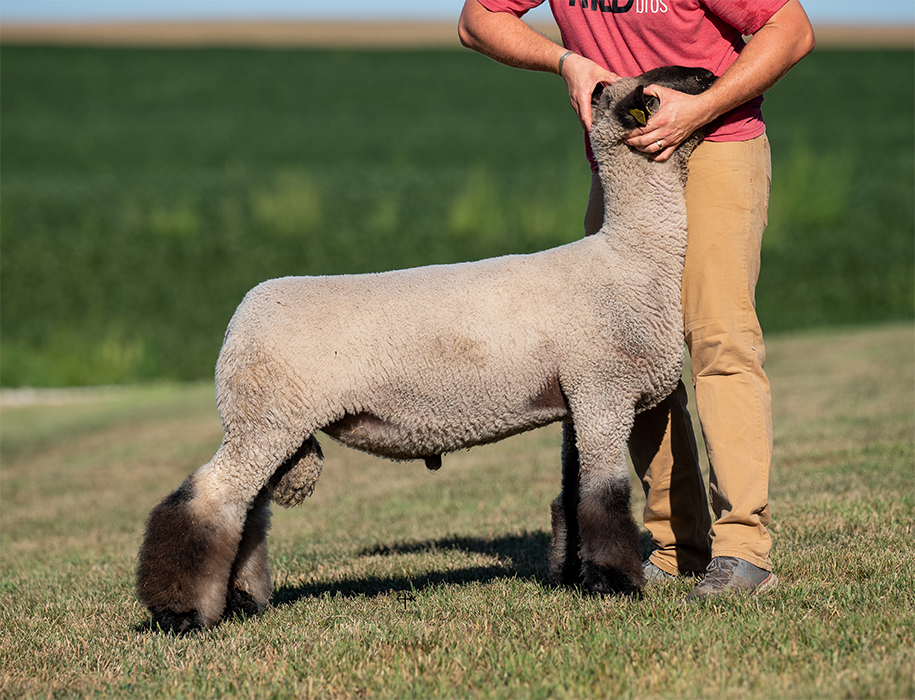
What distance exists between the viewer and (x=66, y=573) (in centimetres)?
618

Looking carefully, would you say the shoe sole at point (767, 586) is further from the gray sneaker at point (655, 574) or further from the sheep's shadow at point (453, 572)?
the sheep's shadow at point (453, 572)

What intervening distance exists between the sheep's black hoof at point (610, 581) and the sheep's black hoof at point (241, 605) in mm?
1432

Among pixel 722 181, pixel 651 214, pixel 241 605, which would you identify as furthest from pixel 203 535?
pixel 722 181

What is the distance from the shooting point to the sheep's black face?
4.10 metres

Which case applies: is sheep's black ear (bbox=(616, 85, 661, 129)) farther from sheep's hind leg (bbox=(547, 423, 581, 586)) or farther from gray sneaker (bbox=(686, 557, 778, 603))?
gray sneaker (bbox=(686, 557, 778, 603))

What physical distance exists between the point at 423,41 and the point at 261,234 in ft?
109

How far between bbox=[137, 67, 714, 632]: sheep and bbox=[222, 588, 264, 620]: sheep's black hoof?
0.07 metres

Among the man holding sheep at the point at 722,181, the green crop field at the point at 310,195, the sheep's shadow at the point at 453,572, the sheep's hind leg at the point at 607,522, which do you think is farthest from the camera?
the green crop field at the point at 310,195

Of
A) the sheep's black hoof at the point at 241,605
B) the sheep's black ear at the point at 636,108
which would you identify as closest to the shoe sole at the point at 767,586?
the sheep's black ear at the point at 636,108

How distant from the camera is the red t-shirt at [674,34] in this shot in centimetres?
419

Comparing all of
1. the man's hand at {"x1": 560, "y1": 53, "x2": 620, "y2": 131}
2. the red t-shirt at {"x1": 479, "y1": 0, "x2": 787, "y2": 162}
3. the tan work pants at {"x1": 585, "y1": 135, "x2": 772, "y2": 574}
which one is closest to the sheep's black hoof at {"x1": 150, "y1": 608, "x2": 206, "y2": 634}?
the tan work pants at {"x1": 585, "y1": 135, "x2": 772, "y2": 574}

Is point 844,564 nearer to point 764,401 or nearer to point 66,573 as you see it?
point 764,401

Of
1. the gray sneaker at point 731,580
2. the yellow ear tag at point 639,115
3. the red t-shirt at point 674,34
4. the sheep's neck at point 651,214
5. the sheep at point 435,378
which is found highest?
the red t-shirt at point 674,34

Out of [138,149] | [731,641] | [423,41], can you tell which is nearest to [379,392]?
[731,641]
